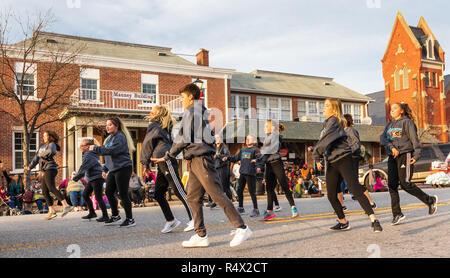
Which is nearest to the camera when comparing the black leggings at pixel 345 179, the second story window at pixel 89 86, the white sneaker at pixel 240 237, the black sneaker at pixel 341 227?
the white sneaker at pixel 240 237

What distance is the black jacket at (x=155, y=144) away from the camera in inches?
244

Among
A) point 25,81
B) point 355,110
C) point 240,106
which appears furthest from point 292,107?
point 25,81

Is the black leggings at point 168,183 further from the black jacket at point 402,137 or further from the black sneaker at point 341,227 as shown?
the black jacket at point 402,137

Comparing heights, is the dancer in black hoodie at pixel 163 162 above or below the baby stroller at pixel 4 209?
above

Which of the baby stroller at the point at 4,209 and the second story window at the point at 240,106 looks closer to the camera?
the baby stroller at the point at 4,209

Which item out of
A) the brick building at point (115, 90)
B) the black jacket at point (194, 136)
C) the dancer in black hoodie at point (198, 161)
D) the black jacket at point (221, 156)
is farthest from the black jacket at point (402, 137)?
the brick building at point (115, 90)

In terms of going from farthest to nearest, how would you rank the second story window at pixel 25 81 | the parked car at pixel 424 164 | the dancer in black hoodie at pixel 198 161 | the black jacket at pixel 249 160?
the parked car at pixel 424 164 → the second story window at pixel 25 81 → the black jacket at pixel 249 160 → the dancer in black hoodie at pixel 198 161

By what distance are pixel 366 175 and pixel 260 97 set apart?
537 inches

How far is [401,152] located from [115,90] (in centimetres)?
1823

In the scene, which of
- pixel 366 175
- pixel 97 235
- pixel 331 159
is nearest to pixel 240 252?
pixel 331 159

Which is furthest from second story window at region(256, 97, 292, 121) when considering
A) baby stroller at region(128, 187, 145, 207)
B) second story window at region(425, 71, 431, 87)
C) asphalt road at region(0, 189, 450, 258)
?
asphalt road at region(0, 189, 450, 258)

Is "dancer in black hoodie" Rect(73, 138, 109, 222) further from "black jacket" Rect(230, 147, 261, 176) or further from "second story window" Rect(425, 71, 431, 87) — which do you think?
"second story window" Rect(425, 71, 431, 87)

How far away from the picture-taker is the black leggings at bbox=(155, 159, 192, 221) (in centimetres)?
604
